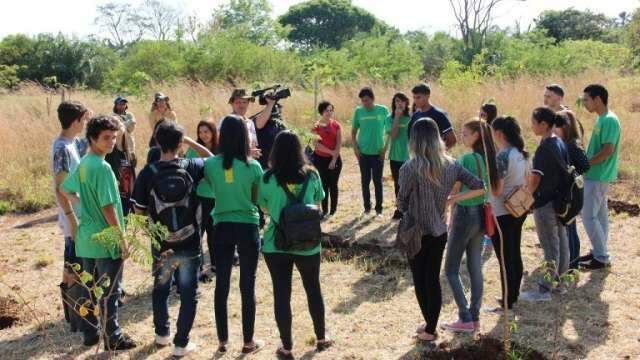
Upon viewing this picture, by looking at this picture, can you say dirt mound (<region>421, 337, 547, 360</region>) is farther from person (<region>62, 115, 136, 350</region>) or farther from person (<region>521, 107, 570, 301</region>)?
person (<region>62, 115, 136, 350</region>)

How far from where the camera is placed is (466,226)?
4.46 meters

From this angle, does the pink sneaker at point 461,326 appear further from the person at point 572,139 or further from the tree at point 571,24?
the tree at point 571,24

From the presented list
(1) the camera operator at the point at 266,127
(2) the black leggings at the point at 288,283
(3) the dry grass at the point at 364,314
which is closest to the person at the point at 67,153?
(3) the dry grass at the point at 364,314

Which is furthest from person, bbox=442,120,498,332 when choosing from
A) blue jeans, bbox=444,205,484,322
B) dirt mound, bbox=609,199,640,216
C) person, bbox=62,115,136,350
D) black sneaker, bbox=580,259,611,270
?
dirt mound, bbox=609,199,640,216

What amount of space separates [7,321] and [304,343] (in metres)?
2.62

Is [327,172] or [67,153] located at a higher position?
[67,153]

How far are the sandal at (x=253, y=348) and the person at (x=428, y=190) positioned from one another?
1275 millimetres

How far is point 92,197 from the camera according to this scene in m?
4.06

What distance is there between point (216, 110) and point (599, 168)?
10040mm

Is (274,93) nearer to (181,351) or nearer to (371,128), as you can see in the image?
(371,128)

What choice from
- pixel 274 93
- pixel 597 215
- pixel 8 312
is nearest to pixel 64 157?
pixel 8 312

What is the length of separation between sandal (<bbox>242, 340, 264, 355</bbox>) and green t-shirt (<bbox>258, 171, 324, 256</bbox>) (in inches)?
33.1

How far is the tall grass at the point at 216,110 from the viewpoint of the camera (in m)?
10.2

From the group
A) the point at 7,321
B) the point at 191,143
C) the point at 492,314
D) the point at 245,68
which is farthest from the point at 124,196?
the point at 245,68
